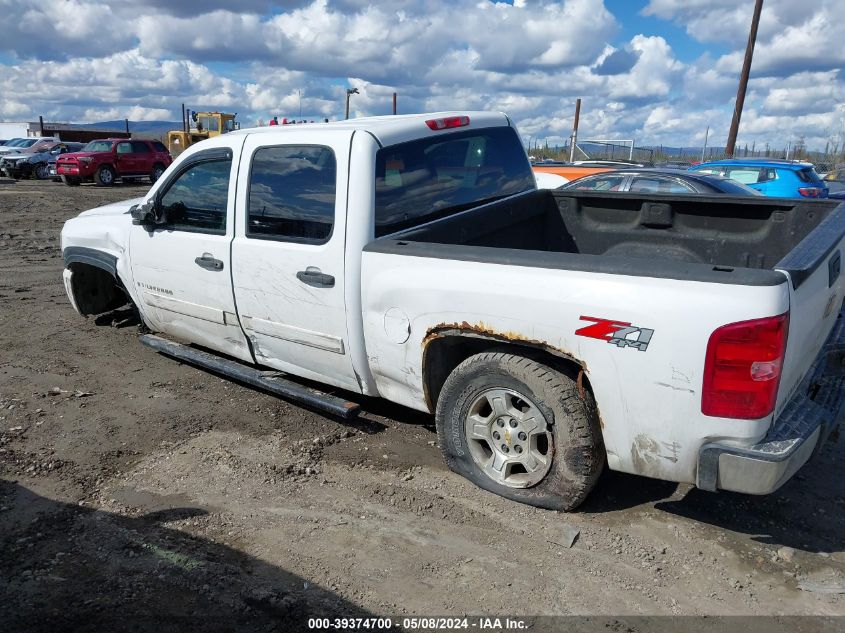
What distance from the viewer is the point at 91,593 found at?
2844 millimetres

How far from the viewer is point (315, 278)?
3859 mm

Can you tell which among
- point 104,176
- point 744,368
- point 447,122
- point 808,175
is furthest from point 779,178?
point 104,176

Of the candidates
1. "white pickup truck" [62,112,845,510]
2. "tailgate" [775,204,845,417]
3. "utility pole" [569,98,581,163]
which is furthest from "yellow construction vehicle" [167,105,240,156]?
"tailgate" [775,204,845,417]

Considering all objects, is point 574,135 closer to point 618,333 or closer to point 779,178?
point 779,178

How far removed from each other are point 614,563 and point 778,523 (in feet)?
3.12

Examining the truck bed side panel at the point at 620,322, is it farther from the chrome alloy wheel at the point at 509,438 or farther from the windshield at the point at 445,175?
the windshield at the point at 445,175

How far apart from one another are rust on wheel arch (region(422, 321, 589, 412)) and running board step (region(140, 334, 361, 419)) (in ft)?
2.16

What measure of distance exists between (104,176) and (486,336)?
25296 mm

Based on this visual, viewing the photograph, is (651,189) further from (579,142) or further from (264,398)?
(579,142)

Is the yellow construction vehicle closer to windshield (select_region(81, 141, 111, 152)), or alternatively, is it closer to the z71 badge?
windshield (select_region(81, 141, 111, 152))

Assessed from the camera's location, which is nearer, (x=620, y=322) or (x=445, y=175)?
(x=620, y=322)

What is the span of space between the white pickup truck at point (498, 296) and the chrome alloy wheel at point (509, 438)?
0.04 ft

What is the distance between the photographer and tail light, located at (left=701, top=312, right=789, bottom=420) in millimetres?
2551

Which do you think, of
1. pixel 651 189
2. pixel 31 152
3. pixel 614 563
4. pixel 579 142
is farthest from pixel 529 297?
pixel 31 152
